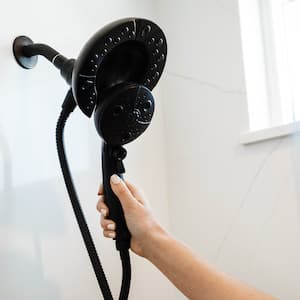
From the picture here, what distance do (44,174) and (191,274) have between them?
39 centimetres

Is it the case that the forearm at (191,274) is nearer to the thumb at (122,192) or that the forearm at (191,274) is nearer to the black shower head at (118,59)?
the thumb at (122,192)

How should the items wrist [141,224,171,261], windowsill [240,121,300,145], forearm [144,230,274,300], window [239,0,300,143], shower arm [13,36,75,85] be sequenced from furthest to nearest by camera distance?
window [239,0,300,143], windowsill [240,121,300,145], shower arm [13,36,75,85], wrist [141,224,171,261], forearm [144,230,274,300]

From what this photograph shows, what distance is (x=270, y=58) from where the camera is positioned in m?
1.12

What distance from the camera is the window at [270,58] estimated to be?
1.07 meters

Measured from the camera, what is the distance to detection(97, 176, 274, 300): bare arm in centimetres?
60

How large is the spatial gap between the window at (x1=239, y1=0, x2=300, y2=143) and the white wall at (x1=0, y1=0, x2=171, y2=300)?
0.40 metres

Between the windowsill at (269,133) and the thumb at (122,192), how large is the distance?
41 cm

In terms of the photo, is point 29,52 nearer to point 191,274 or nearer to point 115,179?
point 115,179

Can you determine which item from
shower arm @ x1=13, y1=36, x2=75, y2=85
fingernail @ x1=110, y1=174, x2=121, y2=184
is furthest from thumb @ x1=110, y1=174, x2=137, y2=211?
shower arm @ x1=13, y1=36, x2=75, y2=85

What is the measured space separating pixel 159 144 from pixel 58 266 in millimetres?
482

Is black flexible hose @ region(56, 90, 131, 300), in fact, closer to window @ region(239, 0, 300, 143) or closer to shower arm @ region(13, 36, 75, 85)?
shower arm @ region(13, 36, 75, 85)

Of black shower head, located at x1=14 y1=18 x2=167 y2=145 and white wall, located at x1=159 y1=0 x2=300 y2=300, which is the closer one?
black shower head, located at x1=14 y1=18 x2=167 y2=145

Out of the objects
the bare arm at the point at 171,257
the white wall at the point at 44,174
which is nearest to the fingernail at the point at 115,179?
the bare arm at the point at 171,257

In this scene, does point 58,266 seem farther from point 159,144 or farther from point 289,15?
point 289,15
